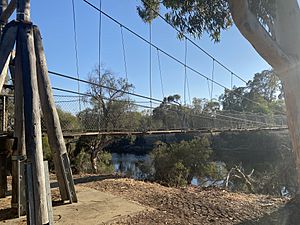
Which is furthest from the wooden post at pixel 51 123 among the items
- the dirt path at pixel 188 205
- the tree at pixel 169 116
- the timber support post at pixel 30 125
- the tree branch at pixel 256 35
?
the tree at pixel 169 116

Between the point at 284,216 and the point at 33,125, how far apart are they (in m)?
2.88

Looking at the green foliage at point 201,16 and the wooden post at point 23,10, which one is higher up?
the green foliage at point 201,16


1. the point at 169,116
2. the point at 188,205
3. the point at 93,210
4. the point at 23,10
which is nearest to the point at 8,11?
the point at 23,10

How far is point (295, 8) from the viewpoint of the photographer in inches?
163

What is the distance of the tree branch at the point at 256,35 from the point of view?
362 cm

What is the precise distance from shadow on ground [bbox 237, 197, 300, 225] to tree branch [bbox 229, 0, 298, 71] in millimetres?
1774

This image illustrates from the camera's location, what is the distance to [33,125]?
2613 mm

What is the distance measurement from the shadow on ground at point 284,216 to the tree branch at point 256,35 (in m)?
1.77

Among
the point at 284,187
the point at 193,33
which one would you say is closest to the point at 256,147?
the point at 284,187

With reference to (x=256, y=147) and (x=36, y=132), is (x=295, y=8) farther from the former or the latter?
(x=256, y=147)

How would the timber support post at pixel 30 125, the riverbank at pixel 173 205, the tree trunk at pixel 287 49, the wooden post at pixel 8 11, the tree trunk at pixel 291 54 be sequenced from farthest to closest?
the wooden post at pixel 8 11
the tree trunk at pixel 291 54
the tree trunk at pixel 287 49
the riverbank at pixel 173 205
the timber support post at pixel 30 125

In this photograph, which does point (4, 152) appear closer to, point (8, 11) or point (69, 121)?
point (8, 11)

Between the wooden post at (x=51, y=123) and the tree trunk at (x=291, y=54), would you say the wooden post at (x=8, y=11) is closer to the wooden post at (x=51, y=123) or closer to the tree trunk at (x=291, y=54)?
the wooden post at (x=51, y=123)

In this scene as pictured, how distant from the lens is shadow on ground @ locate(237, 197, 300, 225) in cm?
313
